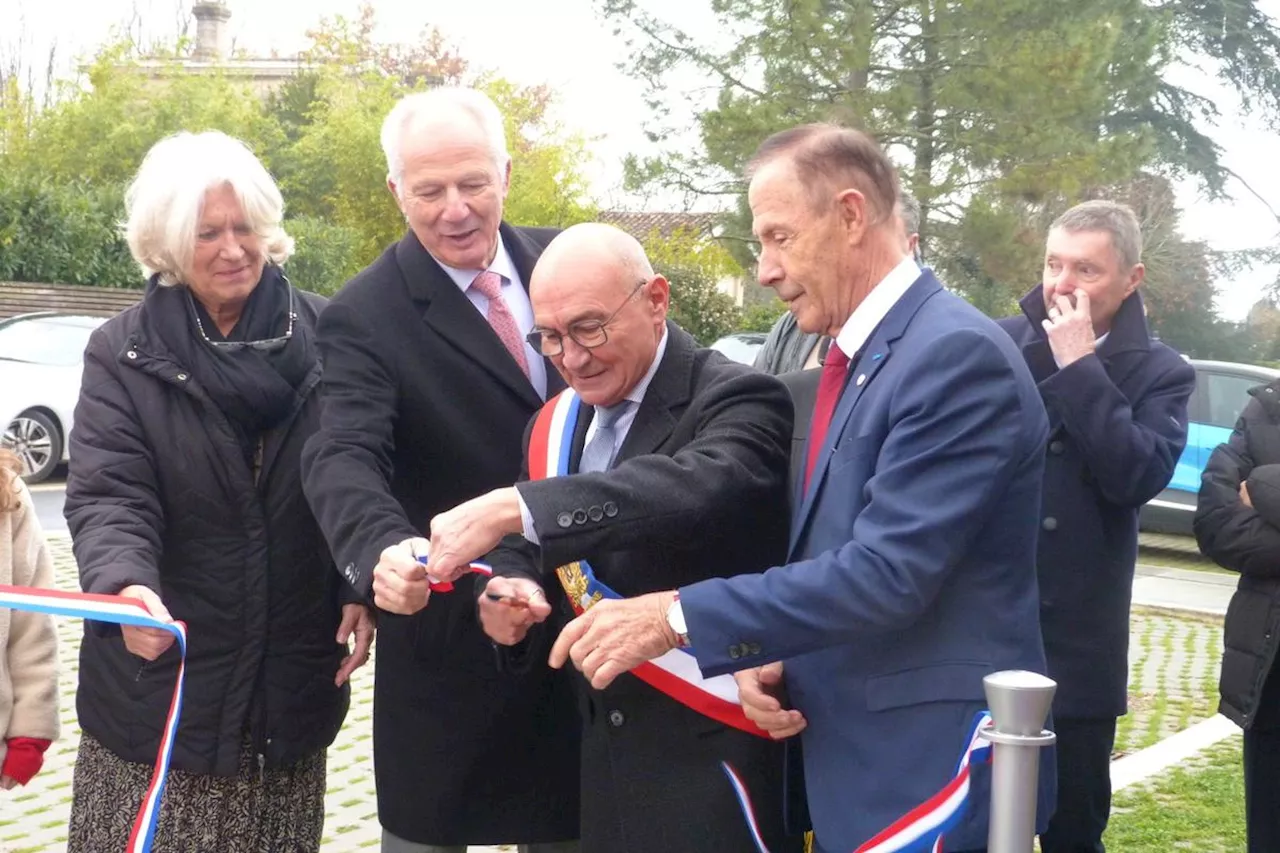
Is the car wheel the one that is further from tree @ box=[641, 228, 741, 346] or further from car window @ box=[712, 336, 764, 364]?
tree @ box=[641, 228, 741, 346]

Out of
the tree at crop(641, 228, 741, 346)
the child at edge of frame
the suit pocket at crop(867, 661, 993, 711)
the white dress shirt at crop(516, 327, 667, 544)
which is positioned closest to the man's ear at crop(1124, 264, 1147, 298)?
the white dress shirt at crop(516, 327, 667, 544)

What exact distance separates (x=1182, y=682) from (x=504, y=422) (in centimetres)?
698

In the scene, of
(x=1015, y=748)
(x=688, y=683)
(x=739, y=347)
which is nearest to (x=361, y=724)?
(x=688, y=683)

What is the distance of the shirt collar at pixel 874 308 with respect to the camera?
8.87ft

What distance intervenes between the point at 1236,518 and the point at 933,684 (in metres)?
2.56

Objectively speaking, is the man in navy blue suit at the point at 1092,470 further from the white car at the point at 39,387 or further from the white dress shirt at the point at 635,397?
the white car at the point at 39,387

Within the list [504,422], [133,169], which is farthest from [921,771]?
[133,169]

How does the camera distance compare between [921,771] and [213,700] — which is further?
[213,700]

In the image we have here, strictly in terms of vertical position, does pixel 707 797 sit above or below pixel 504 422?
below

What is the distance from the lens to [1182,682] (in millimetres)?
9258

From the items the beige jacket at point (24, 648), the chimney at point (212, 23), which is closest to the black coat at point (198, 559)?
the beige jacket at point (24, 648)

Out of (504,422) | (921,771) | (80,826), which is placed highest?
(504,422)

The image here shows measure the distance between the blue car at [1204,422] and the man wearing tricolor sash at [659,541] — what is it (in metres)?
12.0

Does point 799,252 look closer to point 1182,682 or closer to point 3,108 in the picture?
point 1182,682
